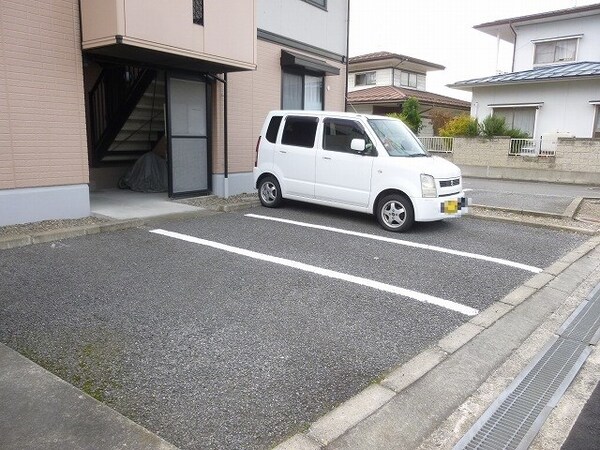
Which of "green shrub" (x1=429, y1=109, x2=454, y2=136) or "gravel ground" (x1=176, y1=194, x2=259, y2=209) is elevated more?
"green shrub" (x1=429, y1=109, x2=454, y2=136)

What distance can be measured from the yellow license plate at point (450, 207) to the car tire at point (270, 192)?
3.06 meters

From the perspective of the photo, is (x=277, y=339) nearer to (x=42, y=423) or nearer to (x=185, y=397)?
(x=185, y=397)

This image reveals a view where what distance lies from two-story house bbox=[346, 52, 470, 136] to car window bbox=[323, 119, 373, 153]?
19.2 metres

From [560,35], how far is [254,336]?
22.9 metres

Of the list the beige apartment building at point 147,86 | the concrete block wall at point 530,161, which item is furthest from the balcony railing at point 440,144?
the beige apartment building at point 147,86

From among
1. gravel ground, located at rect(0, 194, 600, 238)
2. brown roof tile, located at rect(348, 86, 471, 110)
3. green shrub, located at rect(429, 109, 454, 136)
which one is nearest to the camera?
gravel ground, located at rect(0, 194, 600, 238)

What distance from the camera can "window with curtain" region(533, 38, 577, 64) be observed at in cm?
2064

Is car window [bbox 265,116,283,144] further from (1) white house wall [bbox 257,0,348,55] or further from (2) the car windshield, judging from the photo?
(1) white house wall [bbox 257,0,348,55]

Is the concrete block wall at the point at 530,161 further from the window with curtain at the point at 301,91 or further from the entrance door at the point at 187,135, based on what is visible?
the entrance door at the point at 187,135

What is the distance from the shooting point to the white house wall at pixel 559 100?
1759cm

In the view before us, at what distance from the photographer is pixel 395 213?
7.16 m

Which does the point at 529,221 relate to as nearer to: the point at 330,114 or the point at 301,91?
the point at 330,114

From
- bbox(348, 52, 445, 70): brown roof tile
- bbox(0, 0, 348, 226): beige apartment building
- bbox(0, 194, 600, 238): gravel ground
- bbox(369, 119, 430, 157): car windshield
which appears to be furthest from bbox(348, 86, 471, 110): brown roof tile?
bbox(369, 119, 430, 157): car windshield

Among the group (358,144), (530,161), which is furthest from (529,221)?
(530,161)
